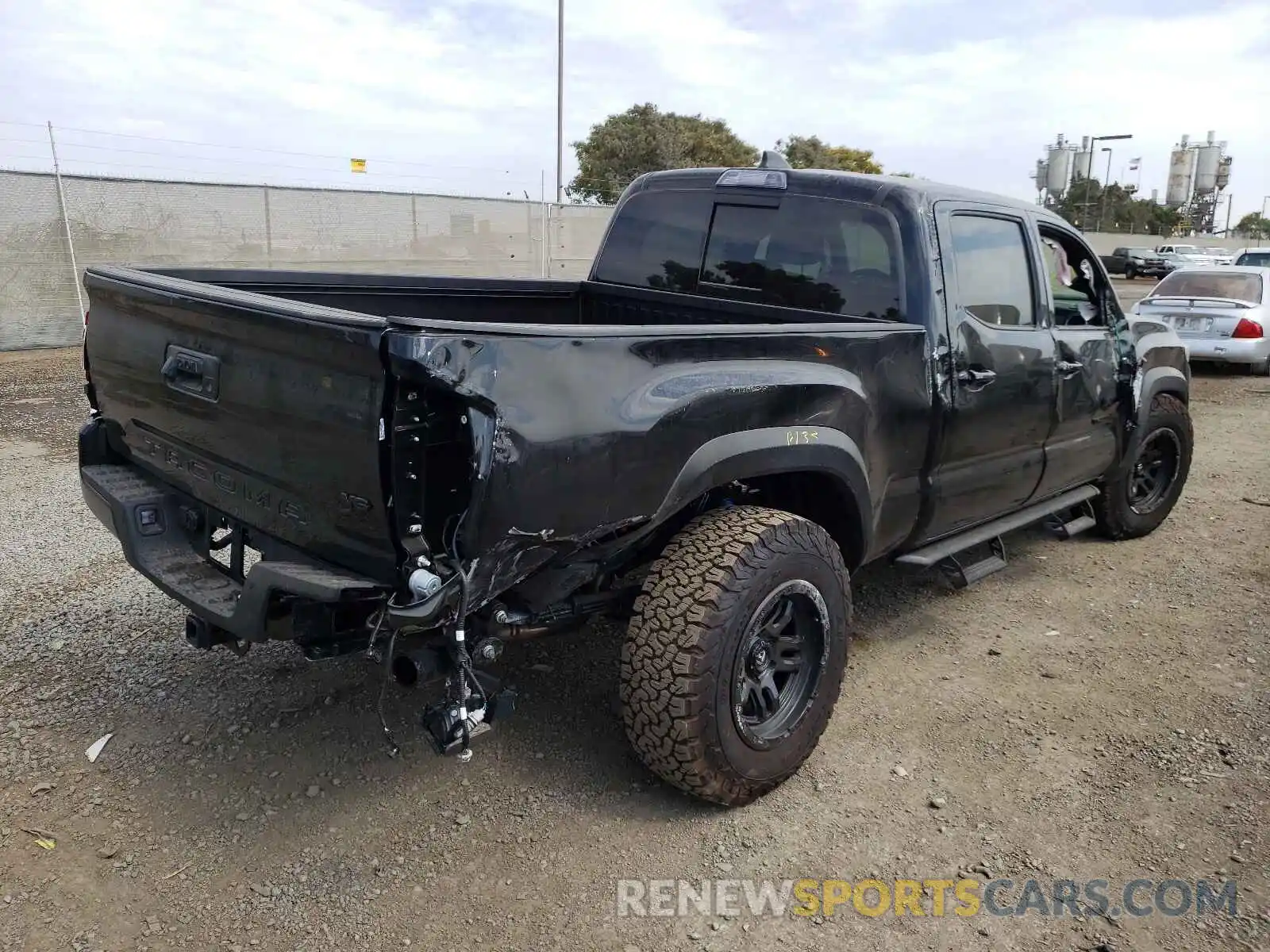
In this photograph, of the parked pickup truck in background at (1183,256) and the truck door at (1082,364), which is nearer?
the truck door at (1082,364)

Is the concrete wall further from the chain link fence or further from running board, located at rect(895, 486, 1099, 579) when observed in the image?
running board, located at rect(895, 486, 1099, 579)

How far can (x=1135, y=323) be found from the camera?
5.47m

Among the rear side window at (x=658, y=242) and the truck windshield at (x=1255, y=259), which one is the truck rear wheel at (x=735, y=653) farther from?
the truck windshield at (x=1255, y=259)

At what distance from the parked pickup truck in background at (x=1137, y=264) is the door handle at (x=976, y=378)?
133 ft

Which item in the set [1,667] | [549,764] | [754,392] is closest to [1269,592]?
[754,392]

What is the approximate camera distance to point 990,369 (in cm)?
391

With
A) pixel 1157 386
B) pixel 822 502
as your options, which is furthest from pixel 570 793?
pixel 1157 386

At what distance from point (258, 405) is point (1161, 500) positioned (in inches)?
210

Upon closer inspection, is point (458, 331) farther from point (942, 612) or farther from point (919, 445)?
point (942, 612)

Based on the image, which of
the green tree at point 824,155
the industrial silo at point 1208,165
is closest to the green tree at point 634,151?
the green tree at point 824,155

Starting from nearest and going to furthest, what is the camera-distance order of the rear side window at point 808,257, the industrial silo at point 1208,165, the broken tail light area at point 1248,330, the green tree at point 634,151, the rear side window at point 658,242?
the rear side window at point 808,257, the rear side window at point 658,242, the broken tail light area at point 1248,330, the green tree at point 634,151, the industrial silo at point 1208,165

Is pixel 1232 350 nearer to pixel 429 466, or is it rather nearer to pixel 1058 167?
pixel 429 466

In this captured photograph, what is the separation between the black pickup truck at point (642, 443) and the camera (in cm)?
238

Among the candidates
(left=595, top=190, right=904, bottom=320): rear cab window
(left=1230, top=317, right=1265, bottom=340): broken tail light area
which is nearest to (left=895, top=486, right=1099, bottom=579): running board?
(left=595, top=190, right=904, bottom=320): rear cab window
